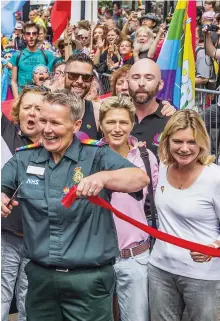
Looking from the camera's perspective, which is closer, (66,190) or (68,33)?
(66,190)

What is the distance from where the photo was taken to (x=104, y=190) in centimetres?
397

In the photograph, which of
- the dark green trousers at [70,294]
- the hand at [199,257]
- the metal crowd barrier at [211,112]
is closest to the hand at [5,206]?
the dark green trousers at [70,294]

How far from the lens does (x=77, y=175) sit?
3.89m

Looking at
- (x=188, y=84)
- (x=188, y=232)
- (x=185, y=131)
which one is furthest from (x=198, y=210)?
(x=188, y=84)

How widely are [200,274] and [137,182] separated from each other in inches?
31.3

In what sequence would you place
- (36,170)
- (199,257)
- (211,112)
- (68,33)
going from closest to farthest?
1. (36,170)
2. (199,257)
3. (211,112)
4. (68,33)

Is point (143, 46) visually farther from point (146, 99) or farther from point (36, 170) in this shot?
point (36, 170)

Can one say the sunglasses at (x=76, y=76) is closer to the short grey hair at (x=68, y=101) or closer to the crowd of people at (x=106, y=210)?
the crowd of people at (x=106, y=210)

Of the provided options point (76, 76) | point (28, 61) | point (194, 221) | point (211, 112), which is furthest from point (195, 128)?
point (28, 61)

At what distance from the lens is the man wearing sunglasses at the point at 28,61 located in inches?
449

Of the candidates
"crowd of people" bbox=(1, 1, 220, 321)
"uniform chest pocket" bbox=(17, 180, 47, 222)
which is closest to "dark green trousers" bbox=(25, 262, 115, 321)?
"crowd of people" bbox=(1, 1, 220, 321)

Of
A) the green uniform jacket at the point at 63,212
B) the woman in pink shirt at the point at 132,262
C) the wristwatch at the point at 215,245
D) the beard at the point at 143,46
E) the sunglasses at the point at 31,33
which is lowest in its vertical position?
the woman in pink shirt at the point at 132,262

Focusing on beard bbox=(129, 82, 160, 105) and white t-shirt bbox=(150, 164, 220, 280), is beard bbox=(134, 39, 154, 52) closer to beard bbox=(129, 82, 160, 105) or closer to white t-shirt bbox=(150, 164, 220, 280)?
beard bbox=(129, 82, 160, 105)

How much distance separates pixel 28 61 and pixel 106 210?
7843mm
